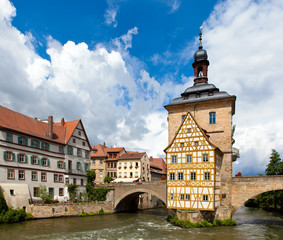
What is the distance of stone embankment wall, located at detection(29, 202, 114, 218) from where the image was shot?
28.4 metres

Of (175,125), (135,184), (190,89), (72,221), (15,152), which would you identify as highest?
(190,89)

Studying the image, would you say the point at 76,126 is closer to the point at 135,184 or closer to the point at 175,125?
the point at 135,184

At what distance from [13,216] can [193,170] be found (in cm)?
1856

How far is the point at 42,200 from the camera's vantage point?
30.8 meters

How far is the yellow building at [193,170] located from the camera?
24984mm

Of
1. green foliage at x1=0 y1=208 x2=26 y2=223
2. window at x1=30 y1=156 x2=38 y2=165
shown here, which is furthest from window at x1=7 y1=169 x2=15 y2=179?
green foliage at x1=0 y1=208 x2=26 y2=223

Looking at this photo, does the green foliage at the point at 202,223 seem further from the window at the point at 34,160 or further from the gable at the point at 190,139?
the window at the point at 34,160

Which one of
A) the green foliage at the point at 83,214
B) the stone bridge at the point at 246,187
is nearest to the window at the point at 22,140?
the green foliage at the point at 83,214

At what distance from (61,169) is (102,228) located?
1402 centimetres

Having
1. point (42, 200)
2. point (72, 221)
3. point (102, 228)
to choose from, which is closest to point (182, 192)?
point (102, 228)

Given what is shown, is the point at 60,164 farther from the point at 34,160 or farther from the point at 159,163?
the point at 159,163

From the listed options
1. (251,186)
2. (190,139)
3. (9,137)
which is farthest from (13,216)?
(251,186)

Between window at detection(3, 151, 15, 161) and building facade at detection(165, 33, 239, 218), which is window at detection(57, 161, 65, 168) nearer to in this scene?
window at detection(3, 151, 15, 161)

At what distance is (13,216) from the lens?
25.4m
